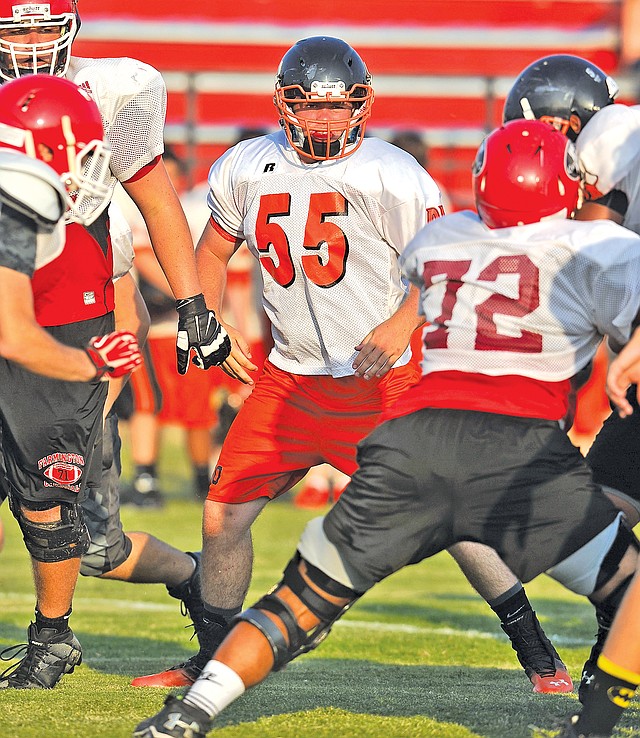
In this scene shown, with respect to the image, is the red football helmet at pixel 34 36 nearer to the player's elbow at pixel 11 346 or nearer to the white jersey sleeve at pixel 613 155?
the player's elbow at pixel 11 346

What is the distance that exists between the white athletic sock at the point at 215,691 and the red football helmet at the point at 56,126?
1.32 meters

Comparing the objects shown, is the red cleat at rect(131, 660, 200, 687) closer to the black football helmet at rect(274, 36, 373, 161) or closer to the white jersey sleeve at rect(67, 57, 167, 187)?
the white jersey sleeve at rect(67, 57, 167, 187)

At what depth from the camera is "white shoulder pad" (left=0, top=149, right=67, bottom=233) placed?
11.0 feet

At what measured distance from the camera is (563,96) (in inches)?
165

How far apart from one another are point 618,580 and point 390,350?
1109 millimetres

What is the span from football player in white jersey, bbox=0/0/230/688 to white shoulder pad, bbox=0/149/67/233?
62 cm

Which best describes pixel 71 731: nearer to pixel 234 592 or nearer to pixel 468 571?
Answer: pixel 234 592

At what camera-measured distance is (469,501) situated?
10.6ft

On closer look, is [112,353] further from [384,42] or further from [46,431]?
[384,42]

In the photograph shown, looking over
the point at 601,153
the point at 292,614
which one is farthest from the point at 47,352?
the point at 601,153

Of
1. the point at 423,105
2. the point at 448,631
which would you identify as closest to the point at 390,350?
the point at 448,631

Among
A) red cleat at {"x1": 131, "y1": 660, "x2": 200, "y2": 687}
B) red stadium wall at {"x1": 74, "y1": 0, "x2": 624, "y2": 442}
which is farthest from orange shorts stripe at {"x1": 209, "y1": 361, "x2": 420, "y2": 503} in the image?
red stadium wall at {"x1": 74, "y1": 0, "x2": 624, "y2": 442}

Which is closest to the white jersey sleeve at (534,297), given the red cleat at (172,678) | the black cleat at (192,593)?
the red cleat at (172,678)

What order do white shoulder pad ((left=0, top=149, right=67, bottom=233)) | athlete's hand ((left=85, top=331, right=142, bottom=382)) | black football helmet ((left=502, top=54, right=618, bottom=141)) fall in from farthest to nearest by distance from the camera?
black football helmet ((left=502, top=54, right=618, bottom=141)), athlete's hand ((left=85, top=331, right=142, bottom=382)), white shoulder pad ((left=0, top=149, right=67, bottom=233))
